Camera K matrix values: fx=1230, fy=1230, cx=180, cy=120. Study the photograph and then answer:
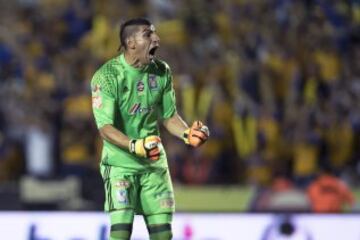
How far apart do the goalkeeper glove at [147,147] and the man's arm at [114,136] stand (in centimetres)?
12

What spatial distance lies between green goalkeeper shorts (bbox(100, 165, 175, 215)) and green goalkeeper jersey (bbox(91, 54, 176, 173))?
5 centimetres

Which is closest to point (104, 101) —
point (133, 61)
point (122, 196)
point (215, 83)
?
point (133, 61)

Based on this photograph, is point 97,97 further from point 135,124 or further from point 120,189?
point 120,189

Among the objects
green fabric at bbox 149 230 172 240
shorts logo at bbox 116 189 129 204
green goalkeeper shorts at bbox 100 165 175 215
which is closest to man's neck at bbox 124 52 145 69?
green goalkeeper shorts at bbox 100 165 175 215

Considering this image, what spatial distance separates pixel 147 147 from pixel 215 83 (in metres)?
5.64

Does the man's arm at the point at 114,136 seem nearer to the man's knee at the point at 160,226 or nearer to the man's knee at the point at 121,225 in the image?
the man's knee at the point at 121,225

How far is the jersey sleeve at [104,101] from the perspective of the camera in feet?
24.8

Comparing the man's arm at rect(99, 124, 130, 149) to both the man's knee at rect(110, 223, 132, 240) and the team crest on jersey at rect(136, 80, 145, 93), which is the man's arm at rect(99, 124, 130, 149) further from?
the man's knee at rect(110, 223, 132, 240)

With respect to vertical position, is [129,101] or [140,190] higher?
[129,101]

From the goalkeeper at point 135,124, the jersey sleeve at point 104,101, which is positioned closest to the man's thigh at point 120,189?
the goalkeeper at point 135,124

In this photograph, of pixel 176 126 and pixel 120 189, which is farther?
pixel 176 126

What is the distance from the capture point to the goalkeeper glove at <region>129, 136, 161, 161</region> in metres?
7.21

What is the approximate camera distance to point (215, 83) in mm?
12805

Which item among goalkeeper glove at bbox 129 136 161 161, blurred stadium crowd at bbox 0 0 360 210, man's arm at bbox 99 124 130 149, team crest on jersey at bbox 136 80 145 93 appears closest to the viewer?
goalkeeper glove at bbox 129 136 161 161
